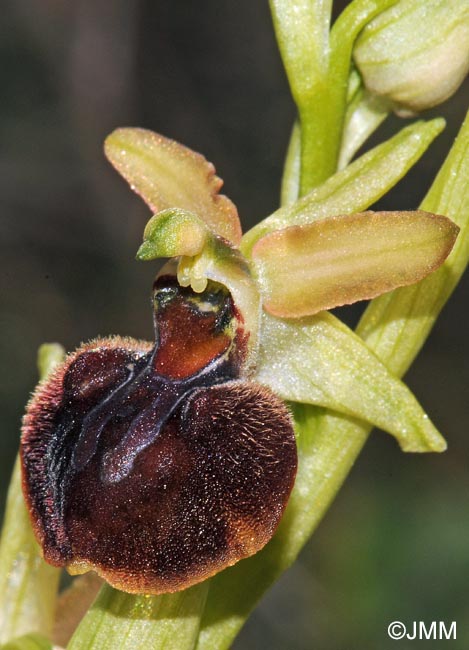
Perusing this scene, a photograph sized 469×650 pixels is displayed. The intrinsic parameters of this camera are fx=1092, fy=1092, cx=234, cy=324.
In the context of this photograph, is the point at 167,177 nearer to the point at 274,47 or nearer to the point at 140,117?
the point at 140,117

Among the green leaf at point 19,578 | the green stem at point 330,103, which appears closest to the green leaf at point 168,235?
the green stem at point 330,103

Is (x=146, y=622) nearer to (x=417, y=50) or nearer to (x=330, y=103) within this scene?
(x=330, y=103)

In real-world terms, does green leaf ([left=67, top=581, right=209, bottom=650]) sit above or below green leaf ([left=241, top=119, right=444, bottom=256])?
below

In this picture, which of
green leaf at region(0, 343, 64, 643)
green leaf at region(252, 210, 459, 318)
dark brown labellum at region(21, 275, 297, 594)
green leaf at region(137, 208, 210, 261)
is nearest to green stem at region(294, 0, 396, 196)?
green leaf at region(252, 210, 459, 318)

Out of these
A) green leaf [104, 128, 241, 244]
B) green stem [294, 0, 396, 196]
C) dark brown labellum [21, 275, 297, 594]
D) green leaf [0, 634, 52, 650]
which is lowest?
green leaf [0, 634, 52, 650]

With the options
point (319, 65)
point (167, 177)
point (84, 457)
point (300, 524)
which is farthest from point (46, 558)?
point (319, 65)

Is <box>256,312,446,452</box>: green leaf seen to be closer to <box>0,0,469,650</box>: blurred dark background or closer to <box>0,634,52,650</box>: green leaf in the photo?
<box>0,634,52,650</box>: green leaf
